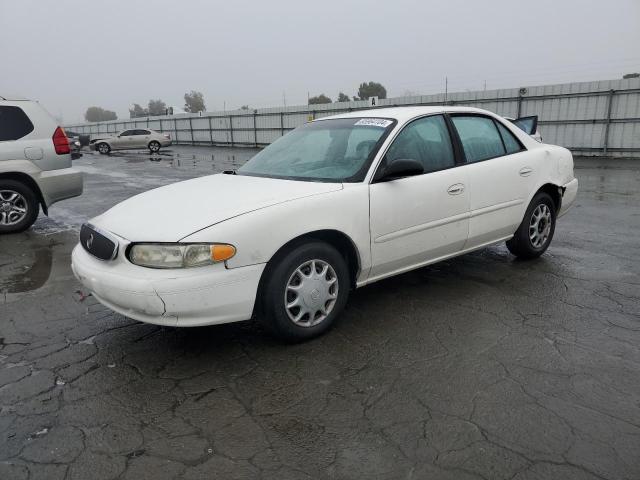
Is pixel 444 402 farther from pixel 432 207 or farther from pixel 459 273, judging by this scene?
pixel 459 273

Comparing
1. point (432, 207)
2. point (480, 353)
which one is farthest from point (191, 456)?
point (432, 207)

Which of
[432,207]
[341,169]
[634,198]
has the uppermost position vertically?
[341,169]

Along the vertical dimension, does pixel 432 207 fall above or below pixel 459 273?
above

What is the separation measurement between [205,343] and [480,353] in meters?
1.86

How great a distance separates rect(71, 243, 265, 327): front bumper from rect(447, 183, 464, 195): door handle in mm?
1815

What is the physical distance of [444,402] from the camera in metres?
2.69

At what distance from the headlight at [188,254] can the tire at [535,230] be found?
3192 mm

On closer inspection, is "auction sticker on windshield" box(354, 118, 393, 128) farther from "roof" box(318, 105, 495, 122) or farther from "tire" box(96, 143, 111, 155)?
"tire" box(96, 143, 111, 155)

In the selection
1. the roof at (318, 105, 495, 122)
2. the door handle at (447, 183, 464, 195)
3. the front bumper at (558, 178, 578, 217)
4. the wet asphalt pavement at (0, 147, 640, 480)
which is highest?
the roof at (318, 105, 495, 122)

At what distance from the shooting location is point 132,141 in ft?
93.0

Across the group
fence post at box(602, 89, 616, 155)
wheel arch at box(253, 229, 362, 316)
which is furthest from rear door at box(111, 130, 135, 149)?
wheel arch at box(253, 229, 362, 316)

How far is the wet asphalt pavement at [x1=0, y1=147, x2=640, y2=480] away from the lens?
2262 mm

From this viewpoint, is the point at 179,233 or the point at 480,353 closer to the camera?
the point at 179,233

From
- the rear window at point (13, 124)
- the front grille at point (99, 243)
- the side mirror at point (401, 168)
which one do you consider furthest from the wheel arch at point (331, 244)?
the rear window at point (13, 124)
